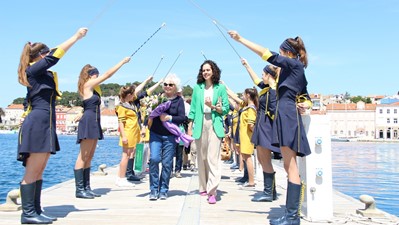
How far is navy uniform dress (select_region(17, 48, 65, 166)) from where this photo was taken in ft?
14.9

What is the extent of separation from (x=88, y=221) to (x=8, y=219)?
2.89ft

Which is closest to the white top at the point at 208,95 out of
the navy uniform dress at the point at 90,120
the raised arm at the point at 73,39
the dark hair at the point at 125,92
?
the navy uniform dress at the point at 90,120

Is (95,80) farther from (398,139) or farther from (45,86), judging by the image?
(398,139)

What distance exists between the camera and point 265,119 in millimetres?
6289

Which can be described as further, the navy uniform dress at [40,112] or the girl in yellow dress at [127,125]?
the girl in yellow dress at [127,125]

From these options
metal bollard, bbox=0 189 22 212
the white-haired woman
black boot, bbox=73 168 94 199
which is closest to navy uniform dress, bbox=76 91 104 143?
black boot, bbox=73 168 94 199

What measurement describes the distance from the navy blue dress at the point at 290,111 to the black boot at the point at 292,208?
37 cm

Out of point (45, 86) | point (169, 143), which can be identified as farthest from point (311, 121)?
point (45, 86)

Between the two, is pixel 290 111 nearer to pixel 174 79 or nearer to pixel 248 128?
pixel 174 79

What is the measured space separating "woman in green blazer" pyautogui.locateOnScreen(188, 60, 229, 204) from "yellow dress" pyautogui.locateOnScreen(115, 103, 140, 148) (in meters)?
2.08

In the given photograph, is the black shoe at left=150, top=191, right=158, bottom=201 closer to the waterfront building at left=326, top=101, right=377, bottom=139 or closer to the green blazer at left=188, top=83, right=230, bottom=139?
the green blazer at left=188, top=83, right=230, bottom=139

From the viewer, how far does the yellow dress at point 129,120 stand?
27.4 ft

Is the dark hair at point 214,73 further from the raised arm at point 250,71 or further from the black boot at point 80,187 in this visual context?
the black boot at point 80,187

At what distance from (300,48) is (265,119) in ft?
5.44
